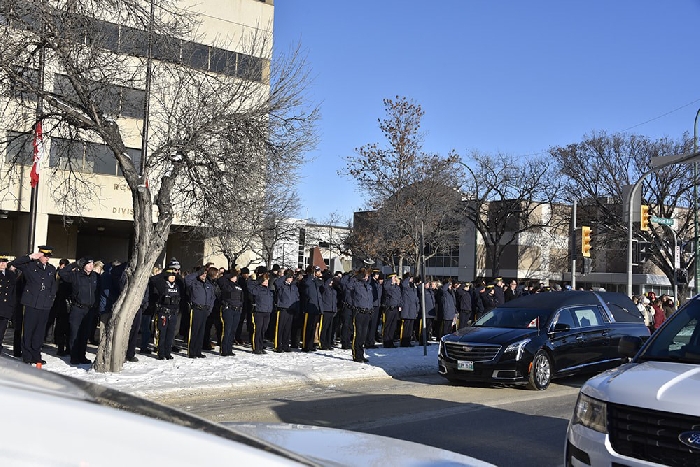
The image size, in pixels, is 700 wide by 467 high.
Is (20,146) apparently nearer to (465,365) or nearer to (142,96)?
(142,96)

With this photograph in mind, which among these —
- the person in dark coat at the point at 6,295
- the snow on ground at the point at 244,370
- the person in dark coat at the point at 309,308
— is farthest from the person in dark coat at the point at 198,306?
the person in dark coat at the point at 6,295

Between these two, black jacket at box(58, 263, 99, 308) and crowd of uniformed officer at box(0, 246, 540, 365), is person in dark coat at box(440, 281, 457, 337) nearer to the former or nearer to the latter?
crowd of uniformed officer at box(0, 246, 540, 365)

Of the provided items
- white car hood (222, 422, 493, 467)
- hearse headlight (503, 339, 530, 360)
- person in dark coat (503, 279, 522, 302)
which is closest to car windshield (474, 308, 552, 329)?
hearse headlight (503, 339, 530, 360)

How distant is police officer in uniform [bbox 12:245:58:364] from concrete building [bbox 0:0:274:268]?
2.17m

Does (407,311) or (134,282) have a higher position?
(134,282)

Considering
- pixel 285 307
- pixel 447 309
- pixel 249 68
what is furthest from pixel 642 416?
pixel 447 309

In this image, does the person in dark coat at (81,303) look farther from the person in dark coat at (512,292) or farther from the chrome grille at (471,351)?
the person in dark coat at (512,292)

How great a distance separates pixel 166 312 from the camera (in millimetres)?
14188

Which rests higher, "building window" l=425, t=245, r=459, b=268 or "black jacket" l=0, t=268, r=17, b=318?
"building window" l=425, t=245, r=459, b=268

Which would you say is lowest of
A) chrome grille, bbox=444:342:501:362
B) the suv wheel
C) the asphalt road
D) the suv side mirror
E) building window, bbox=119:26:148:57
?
the asphalt road

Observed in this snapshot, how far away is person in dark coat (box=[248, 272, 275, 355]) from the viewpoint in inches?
621

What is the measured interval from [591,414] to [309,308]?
12.4 meters

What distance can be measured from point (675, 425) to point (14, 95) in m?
10.7

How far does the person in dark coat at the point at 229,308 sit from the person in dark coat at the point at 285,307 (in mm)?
1078
